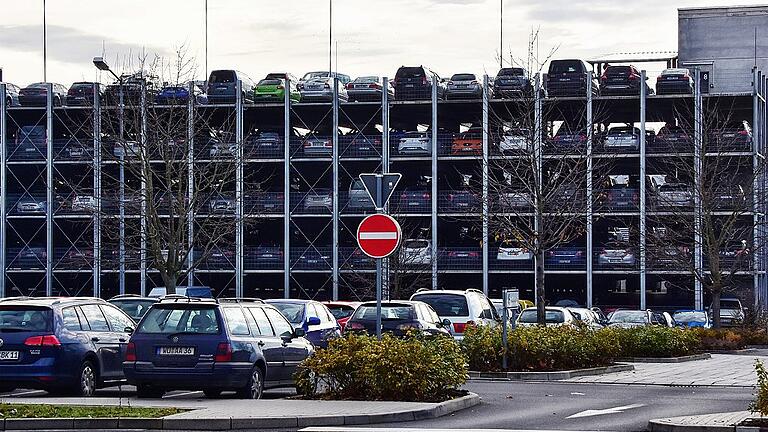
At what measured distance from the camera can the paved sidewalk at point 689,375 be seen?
24922 mm

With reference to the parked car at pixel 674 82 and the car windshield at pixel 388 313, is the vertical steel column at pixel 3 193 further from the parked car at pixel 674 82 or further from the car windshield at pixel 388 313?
the car windshield at pixel 388 313

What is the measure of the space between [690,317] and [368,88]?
1905 centimetres

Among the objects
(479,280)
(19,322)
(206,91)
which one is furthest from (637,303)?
(19,322)

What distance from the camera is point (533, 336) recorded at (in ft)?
84.7

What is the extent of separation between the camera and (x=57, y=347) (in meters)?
19.6

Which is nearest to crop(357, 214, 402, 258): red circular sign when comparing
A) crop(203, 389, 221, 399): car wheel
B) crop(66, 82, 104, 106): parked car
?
crop(203, 389, 221, 399): car wheel

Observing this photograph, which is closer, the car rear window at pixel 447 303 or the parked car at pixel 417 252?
the car rear window at pixel 447 303

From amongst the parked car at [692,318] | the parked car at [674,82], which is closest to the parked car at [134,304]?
the parked car at [692,318]

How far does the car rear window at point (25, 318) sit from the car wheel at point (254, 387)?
3.17 metres

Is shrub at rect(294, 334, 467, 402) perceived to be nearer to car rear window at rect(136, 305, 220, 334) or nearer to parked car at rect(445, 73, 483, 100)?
car rear window at rect(136, 305, 220, 334)

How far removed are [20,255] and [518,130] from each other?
121 ft

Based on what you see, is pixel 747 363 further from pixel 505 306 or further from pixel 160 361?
pixel 160 361

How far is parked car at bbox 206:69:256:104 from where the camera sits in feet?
212

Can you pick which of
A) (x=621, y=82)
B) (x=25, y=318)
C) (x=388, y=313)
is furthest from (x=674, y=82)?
(x=25, y=318)
